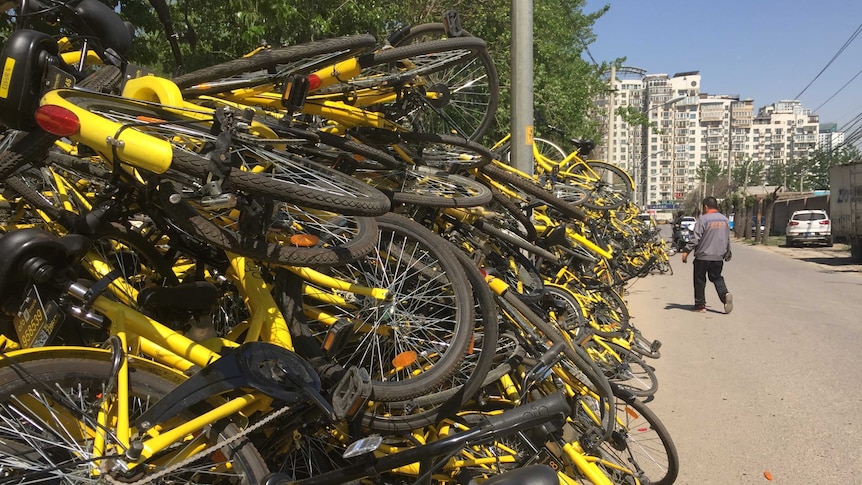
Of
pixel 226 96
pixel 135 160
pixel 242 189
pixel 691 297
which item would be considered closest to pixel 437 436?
pixel 242 189

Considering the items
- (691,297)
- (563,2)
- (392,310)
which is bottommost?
(691,297)

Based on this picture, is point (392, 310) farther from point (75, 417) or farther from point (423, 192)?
point (75, 417)

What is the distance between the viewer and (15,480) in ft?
6.15

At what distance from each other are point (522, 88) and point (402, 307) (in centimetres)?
421

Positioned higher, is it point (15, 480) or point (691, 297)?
point (15, 480)

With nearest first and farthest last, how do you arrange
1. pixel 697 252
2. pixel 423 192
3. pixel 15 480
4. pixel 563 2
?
1. pixel 15 480
2. pixel 423 192
3. pixel 697 252
4. pixel 563 2

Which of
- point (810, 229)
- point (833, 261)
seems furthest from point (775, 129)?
point (833, 261)

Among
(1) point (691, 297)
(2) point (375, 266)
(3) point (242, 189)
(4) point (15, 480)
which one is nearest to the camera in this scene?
(4) point (15, 480)

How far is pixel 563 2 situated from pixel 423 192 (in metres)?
18.7

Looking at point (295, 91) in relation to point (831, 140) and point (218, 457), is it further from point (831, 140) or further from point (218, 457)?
point (831, 140)

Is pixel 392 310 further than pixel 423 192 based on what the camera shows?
No

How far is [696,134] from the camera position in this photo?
115m

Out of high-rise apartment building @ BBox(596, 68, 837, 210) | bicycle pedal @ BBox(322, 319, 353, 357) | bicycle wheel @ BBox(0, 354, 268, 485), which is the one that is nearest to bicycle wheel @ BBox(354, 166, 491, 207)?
bicycle pedal @ BBox(322, 319, 353, 357)

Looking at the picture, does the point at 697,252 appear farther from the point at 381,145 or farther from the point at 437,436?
the point at 437,436
